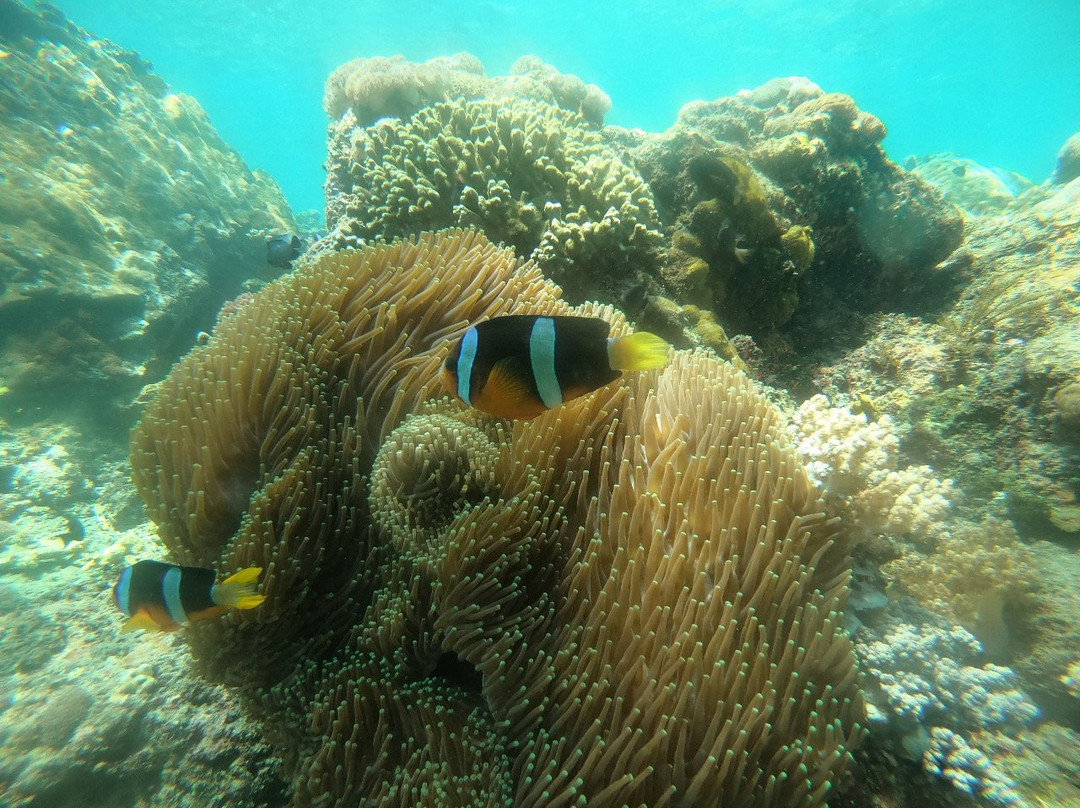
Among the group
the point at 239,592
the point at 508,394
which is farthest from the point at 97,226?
the point at 508,394

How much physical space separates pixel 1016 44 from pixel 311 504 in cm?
9906

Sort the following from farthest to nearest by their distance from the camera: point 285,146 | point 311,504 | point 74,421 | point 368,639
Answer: point 285,146 < point 74,421 < point 311,504 < point 368,639

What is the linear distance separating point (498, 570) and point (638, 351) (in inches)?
41.1

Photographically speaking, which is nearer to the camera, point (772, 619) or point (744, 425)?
point (772, 619)

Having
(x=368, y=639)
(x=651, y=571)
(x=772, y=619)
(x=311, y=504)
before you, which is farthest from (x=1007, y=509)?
(x=311, y=504)

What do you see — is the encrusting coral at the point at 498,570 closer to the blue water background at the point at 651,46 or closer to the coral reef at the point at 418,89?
the coral reef at the point at 418,89

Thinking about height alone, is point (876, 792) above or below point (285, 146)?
below

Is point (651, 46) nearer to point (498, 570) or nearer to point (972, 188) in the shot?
point (972, 188)

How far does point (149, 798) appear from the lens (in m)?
3.24

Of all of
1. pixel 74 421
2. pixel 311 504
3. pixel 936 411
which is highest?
pixel 74 421

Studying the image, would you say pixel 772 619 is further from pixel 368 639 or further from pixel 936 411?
pixel 936 411

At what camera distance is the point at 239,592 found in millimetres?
2094

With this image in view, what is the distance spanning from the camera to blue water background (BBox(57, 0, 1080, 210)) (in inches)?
1994

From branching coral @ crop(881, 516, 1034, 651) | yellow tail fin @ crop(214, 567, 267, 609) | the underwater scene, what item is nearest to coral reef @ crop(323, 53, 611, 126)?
the underwater scene
